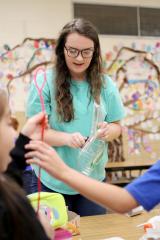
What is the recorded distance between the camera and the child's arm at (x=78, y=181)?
941 mm

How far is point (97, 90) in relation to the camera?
1758 mm

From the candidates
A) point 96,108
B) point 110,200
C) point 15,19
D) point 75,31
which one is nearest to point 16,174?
point 110,200

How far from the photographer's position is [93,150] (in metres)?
1.55

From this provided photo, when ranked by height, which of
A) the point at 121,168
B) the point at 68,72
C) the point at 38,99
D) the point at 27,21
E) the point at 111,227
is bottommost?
the point at 121,168

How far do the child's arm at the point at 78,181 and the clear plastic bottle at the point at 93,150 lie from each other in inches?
14.9

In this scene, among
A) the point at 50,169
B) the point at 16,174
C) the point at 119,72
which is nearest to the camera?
the point at 50,169

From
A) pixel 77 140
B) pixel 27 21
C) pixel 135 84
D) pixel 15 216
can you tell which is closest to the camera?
pixel 15 216

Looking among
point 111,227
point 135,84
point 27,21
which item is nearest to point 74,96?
point 111,227

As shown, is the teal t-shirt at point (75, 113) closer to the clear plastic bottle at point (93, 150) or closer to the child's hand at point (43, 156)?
the clear plastic bottle at point (93, 150)

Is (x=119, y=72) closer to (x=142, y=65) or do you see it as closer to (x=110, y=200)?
(x=142, y=65)

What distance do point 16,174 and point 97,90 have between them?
80 cm

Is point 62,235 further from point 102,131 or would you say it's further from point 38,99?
point 38,99

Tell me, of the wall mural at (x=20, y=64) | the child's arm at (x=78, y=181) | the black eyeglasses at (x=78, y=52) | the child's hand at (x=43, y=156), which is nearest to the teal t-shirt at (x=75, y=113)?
the black eyeglasses at (x=78, y=52)

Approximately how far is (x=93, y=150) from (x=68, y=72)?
44cm
